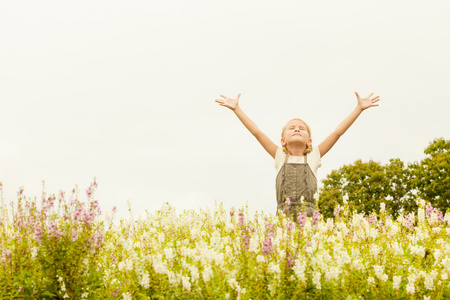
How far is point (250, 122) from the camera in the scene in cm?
975

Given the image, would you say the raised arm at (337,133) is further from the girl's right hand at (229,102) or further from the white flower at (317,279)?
the white flower at (317,279)

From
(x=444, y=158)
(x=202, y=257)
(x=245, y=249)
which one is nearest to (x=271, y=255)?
(x=245, y=249)

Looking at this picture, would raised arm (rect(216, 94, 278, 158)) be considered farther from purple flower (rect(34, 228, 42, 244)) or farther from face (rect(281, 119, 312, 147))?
purple flower (rect(34, 228, 42, 244))

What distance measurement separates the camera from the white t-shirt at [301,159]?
9344mm

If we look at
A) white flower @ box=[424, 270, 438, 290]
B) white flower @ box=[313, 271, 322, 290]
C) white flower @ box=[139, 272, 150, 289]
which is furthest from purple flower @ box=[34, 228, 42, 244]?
white flower @ box=[424, 270, 438, 290]

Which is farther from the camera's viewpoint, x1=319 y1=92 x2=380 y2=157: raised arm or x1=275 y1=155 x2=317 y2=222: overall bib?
x1=319 y1=92 x2=380 y2=157: raised arm

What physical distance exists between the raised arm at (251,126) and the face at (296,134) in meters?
0.27

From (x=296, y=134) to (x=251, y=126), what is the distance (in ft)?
2.99

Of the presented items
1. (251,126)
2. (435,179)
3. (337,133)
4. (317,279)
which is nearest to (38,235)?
(317,279)

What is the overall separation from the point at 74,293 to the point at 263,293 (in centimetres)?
211

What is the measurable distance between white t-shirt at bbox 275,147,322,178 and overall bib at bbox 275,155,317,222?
15 cm

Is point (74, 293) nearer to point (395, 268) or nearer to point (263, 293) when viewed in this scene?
point (263, 293)

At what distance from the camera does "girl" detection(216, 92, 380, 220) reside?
9.02m

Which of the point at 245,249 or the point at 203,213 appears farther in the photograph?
the point at 203,213
